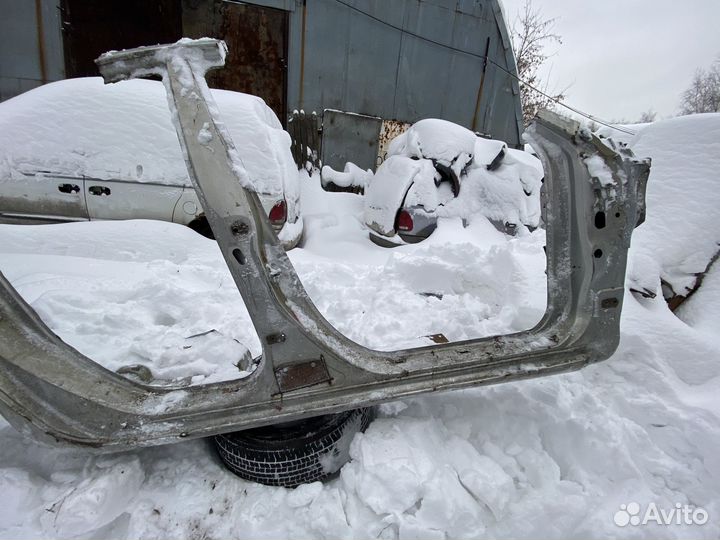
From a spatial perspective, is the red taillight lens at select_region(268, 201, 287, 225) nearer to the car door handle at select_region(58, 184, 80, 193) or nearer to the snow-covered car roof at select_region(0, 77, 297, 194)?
the snow-covered car roof at select_region(0, 77, 297, 194)

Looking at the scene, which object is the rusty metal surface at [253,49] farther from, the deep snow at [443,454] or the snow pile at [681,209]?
the snow pile at [681,209]

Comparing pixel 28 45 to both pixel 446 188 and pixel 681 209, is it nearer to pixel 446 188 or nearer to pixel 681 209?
pixel 446 188

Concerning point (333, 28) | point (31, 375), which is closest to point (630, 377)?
point (31, 375)

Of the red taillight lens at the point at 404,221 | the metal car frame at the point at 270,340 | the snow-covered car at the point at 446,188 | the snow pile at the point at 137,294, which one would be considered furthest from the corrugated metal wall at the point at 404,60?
the metal car frame at the point at 270,340

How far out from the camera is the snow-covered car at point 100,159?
3041 millimetres

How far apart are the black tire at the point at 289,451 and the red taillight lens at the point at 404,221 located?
301 centimetres

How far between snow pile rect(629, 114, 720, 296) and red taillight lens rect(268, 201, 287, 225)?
2815 mm

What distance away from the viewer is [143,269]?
2816mm

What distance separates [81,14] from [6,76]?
1.68 metres

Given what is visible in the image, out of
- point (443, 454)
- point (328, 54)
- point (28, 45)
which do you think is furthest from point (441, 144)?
point (28, 45)

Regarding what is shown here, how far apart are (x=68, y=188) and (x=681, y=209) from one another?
4617mm

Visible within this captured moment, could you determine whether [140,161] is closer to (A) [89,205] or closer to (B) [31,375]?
(A) [89,205]

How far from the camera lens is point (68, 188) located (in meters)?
3.07

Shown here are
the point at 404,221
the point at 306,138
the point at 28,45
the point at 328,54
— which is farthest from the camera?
the point at 306,138
